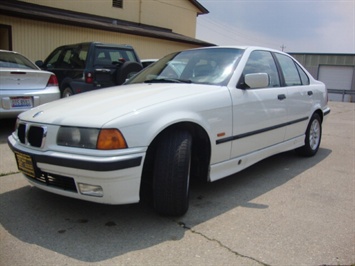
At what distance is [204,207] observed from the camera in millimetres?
3346

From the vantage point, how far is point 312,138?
17.9 ft

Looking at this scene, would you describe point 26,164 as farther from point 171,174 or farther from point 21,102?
point 21,102

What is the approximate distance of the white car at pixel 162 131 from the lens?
266 centimetres

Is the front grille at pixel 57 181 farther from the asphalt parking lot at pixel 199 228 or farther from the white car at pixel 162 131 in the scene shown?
the asphalt parking lot at pixel 199 228

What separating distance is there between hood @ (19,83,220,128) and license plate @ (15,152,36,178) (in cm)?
32

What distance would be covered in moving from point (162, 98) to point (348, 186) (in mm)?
2589

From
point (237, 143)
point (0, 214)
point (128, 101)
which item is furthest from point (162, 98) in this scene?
point (0, 214)

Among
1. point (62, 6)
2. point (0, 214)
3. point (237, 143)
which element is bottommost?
point (0, 214)

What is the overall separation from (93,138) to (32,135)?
2.22 ft

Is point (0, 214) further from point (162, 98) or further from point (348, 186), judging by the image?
point (348, 186)

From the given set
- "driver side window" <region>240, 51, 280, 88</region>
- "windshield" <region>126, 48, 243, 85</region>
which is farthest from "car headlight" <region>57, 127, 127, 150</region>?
"driver side window" <region>240, 51, 280, 88</region>

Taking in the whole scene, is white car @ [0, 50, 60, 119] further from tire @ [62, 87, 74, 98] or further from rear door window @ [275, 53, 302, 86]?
rear door window @ [275, 53, 302, 86]

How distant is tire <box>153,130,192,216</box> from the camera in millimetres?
2842

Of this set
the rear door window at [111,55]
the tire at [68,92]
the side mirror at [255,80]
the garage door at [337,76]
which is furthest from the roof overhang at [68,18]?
the garage door at [337,76]
